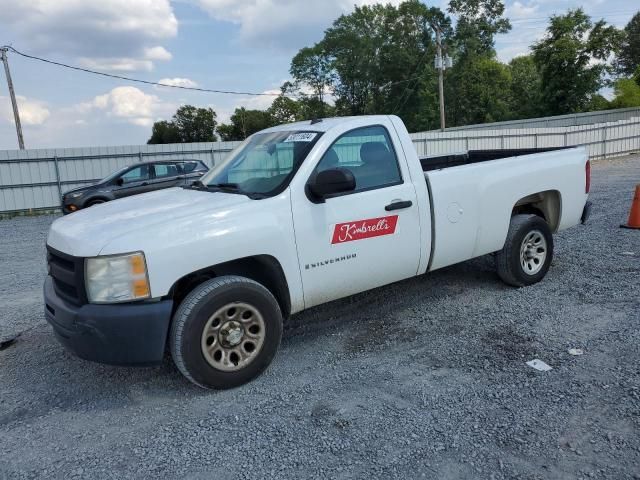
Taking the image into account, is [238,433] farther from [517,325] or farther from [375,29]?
[375,29]

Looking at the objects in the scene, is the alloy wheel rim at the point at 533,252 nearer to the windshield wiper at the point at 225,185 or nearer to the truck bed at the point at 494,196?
the truck bed at the point at 494,196

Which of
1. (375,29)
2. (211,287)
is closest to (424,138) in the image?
(211,287)

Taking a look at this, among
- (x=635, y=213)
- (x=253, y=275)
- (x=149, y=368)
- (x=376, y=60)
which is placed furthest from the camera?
(x=376, y=60)

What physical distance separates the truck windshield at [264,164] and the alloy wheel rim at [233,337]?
0.91 meters

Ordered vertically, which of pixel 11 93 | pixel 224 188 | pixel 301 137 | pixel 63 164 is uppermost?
pixel 11 93

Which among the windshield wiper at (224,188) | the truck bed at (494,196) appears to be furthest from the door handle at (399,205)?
the windshield wiper at (224,188)

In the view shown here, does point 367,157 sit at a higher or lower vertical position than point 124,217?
higher

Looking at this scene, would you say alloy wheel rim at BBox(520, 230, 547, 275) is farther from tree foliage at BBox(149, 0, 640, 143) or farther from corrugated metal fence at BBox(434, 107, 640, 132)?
tree foliage at BBox(149, 0, 640, 143)

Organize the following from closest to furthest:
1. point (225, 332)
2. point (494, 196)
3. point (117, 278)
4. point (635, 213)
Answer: point (117, 278) → point (225, 332) → point (494, 196) → point (635, 213)

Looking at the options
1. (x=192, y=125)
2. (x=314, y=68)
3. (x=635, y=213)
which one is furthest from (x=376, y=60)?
(x=635, y=213)

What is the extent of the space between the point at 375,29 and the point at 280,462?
72245mm

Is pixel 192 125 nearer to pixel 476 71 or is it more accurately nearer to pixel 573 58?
pixel 476 71

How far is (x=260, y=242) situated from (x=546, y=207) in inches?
147

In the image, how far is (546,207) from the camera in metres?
5.77
